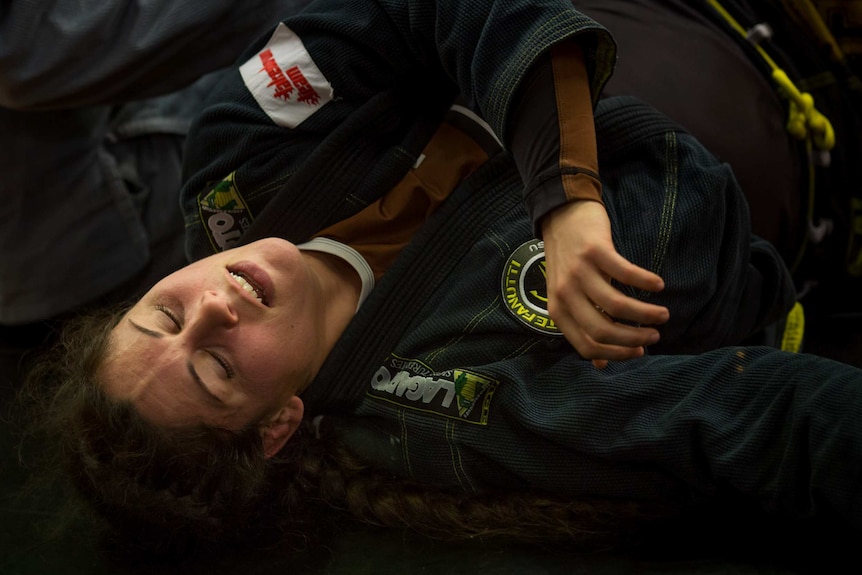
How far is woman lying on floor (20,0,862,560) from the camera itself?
687mm

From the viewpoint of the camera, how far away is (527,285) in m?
0.81

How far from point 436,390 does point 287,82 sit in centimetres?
34

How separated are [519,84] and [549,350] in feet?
0.79

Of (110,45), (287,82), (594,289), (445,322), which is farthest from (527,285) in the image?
(110,45)

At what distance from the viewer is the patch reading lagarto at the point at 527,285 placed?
2.61 feet

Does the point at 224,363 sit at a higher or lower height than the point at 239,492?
higher

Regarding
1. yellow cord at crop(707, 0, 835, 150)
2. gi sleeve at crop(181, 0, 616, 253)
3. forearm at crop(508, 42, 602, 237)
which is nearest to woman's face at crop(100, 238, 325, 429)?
gi sleeve at crop(181, 0, 616, 253)

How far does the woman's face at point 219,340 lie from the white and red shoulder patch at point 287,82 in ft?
0.49

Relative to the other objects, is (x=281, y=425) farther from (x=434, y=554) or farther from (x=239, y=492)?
(x=434, y=554)

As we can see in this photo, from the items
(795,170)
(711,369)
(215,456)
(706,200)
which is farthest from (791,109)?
(215,456)

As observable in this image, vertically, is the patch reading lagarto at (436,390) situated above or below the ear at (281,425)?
above

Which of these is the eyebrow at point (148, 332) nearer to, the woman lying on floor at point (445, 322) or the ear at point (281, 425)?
the woman lying on floor at point (445, 322)

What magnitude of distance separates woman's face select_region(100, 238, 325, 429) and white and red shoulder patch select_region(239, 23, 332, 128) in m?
0.15

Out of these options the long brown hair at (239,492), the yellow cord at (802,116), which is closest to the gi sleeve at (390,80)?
the long brown hair at (239,492)
